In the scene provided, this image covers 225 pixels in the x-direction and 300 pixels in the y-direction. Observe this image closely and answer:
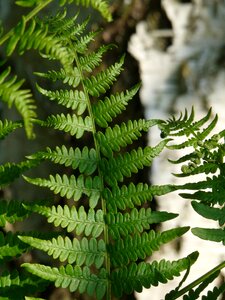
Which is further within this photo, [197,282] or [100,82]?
[100,82]

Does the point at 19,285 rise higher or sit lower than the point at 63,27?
lower

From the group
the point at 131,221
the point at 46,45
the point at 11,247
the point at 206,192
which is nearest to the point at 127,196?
the point at 131,221

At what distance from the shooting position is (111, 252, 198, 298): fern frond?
1262mm

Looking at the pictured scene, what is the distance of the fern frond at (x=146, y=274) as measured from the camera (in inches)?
49.7

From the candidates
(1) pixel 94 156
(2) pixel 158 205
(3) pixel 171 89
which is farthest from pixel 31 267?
(3) pixel 171 89

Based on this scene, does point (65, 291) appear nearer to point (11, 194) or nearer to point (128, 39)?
point (11, 194)

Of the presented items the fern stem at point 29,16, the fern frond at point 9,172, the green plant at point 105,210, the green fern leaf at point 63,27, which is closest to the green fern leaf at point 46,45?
the fern stem at point 29,16

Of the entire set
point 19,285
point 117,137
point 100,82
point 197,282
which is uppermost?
point 100,82

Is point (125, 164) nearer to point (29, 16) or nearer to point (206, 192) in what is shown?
point (206, 192)

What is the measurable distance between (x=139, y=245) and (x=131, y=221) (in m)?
0.05

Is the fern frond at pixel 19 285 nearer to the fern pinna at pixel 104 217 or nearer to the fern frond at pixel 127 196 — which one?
the fern pinna at pixel 104 217

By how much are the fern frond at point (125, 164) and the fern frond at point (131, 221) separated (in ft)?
0.22

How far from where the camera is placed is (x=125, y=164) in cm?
135

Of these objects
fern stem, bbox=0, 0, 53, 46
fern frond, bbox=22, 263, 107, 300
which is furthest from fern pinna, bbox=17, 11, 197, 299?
fern stem, bbox=0, 0, 53, 46
